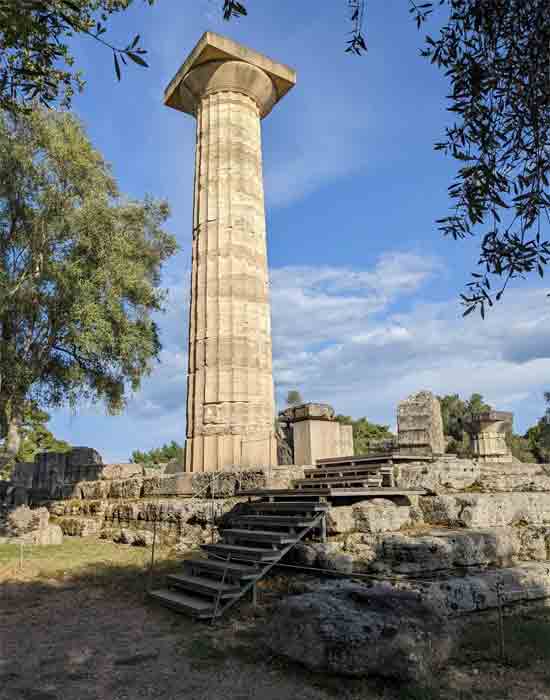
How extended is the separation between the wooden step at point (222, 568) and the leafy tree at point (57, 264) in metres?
8.59

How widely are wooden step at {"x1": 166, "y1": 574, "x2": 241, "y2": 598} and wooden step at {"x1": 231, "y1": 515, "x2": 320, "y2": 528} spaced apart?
1311mm

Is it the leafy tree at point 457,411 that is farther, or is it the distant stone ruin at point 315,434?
the leafy tree at point 457,411

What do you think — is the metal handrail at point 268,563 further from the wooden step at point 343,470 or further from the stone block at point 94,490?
the stone block at point 94,490

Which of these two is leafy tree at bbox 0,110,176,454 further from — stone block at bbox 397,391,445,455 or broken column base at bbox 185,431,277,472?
stone block at bbox 397,391,445,455

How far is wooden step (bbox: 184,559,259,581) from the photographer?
7.98m

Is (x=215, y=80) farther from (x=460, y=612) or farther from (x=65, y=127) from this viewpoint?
(x=460, y=612)

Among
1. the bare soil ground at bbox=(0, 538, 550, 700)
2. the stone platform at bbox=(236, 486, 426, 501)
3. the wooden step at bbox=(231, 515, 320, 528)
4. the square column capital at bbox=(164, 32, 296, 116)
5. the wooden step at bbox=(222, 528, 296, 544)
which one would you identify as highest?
the square column capital at bbox=(164, 32, 296, 116)

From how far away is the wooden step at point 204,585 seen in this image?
303 inches

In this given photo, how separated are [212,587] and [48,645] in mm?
2089

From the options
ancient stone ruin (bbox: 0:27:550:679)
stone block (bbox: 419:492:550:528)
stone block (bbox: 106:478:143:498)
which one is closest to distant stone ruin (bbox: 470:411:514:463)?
ancient stone ruin (bbox: 0:27:550:679)

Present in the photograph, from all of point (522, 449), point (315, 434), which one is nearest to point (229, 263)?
point (315, 434)

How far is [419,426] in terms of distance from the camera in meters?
12.7

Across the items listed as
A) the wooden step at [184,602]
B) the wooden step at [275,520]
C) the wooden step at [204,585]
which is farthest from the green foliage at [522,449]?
the wooden step at [184,602]

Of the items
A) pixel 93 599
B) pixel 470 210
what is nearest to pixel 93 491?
pixel 93 599
